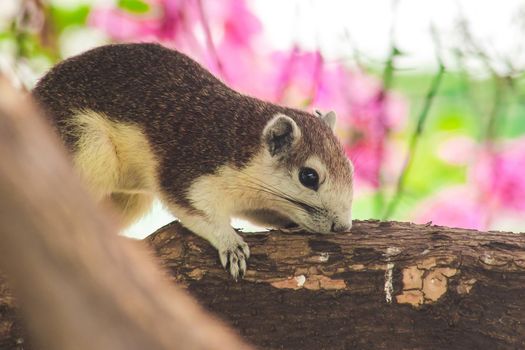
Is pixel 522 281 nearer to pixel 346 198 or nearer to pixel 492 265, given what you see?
pixel 492 265

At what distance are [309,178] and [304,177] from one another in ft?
0.08

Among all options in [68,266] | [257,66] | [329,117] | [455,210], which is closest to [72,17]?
[257,66]

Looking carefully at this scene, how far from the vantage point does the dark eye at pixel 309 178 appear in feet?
14.0

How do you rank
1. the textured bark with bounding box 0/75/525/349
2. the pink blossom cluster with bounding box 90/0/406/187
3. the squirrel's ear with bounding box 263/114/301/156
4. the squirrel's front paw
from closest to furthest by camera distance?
the textured bark with bounding box 0/75/525/349
the squirrel's front paw
the squirrel's ear with bounding box 263/114/301/156
the pink blossom cluster with bounding box 90/0/406/187

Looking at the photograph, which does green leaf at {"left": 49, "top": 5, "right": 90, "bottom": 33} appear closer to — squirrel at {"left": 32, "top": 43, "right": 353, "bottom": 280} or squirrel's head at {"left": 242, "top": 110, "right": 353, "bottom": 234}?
squirrel at {"left": 32, "top": 43, "right": 353, "bottom": 280}

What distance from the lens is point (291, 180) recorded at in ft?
Answer: 14.2

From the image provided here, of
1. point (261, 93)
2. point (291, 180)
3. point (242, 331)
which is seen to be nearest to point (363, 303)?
point (242, 331)

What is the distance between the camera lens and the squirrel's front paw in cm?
386

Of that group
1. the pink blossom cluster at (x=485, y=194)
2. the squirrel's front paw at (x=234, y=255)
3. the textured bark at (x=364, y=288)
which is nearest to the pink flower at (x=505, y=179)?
the pink blossom cluster at (x=485, y=194)

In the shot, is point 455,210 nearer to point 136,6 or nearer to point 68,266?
point 136,6

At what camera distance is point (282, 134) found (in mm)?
A: 4414

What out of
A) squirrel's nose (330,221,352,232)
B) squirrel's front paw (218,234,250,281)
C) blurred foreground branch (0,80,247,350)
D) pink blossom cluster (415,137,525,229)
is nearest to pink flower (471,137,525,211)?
pink blossom cluster (415,137,525,229)

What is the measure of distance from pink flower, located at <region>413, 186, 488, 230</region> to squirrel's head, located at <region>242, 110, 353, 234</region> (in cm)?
140

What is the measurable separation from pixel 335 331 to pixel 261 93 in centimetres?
242
